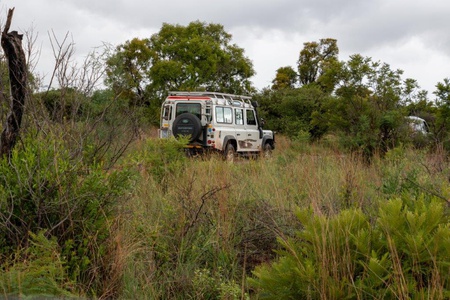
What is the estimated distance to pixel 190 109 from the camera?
16953mm

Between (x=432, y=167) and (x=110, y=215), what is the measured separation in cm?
547

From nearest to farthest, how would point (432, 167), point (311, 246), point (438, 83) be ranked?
1. point (311, 246)
2. point (432, 167)
3. point (438, 83)

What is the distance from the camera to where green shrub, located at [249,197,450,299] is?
3.17 metres

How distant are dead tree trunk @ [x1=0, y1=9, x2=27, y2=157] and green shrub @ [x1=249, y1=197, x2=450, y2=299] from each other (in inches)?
105

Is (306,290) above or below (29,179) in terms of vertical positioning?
below

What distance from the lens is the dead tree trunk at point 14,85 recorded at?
5023mm

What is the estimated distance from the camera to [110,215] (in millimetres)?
5012

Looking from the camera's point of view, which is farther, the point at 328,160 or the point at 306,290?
the point at 328,160

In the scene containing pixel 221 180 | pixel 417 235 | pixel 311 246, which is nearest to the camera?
pixel 417 235

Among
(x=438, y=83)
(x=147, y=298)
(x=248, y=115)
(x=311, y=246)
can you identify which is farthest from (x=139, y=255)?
(x=248, y=115)

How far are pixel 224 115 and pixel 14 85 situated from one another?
1226 cm

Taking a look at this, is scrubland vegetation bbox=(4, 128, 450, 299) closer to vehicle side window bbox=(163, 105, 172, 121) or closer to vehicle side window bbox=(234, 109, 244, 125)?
vehicle side window bbox=(163, 105, 172, 121)

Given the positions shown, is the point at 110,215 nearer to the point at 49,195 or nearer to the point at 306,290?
the point at 49,195

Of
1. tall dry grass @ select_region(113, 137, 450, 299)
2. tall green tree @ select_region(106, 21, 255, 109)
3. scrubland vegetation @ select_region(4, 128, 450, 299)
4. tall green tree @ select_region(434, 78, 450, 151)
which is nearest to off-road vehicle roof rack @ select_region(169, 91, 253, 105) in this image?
tall green tree @ select_region(434, 78, 450, 151)
